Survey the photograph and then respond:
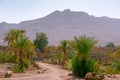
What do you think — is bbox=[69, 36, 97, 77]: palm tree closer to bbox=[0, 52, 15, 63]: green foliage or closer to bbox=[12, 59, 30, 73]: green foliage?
bbox=[12, 59, 30, 73]: green foliage

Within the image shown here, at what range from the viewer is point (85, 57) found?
25.0 metres

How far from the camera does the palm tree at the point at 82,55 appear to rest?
24.8 meters

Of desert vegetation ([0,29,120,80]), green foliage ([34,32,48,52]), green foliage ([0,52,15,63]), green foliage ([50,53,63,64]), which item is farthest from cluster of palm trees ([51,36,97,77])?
green foliage ([34,32,48,52])

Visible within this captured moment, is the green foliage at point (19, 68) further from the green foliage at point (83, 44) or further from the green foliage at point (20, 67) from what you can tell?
the green foliage at point (83, 44)

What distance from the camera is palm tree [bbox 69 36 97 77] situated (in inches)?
976

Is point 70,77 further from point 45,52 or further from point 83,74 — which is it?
point 45,52

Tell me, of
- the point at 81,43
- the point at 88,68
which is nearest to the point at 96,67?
the point at 88,68

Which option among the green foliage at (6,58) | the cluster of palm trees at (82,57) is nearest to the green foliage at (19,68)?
the green foliage at (6,58)

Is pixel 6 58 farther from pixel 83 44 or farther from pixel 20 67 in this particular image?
pixel 83 44

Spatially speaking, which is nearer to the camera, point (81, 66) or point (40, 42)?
point (81, 66)

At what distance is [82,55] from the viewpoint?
24844 mm

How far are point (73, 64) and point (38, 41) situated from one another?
69.3m

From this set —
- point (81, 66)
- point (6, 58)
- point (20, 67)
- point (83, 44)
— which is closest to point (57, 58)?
point (6, 58)

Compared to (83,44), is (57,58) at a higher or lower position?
lower
